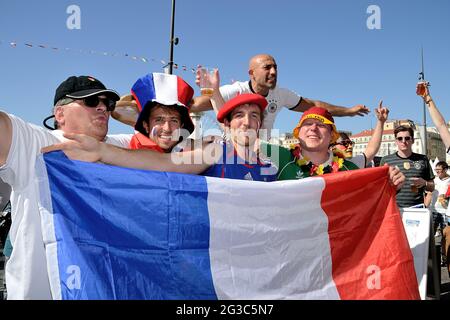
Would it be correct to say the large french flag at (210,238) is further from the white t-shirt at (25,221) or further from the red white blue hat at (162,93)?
the red white blue hat at (162,93)

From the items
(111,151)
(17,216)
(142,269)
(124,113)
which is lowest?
(142,269)

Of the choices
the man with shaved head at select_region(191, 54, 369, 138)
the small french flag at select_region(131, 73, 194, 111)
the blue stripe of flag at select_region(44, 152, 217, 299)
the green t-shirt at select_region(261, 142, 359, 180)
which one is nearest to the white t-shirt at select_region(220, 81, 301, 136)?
the man with shaved head at select_region(191, 54, 369, 138)

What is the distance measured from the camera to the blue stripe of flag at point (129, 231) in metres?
1.92

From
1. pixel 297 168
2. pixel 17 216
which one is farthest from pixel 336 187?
pixel 17 216

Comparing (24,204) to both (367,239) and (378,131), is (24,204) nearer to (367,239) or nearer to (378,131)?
(367,239)

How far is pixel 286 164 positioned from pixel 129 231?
52.4 inches

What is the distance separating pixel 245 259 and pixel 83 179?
0.99 metres

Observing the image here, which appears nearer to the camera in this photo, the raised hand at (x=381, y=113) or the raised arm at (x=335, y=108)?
the raised hand at (x=381, y=113)

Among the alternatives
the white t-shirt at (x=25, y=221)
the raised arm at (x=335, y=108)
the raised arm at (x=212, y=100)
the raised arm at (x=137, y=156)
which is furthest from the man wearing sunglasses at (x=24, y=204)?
the raised arm at (x=335, y=108)

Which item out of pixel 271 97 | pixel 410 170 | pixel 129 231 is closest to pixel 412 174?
pixel 410 170

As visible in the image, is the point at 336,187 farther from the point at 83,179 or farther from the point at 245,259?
the point at 83,179

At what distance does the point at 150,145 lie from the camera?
2479 mm

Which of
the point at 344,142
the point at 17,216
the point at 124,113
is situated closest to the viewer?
the point at 17,216
